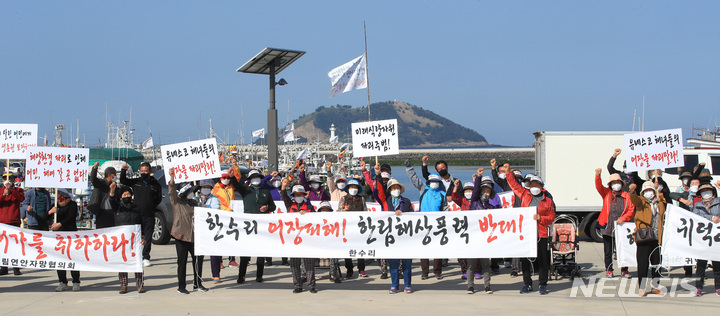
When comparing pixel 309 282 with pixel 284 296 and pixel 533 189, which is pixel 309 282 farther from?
pixel 533 189

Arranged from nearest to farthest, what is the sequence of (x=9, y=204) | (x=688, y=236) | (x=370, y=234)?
(x=688, y=236) < (x=370, y=234) < (x=9, y=204)

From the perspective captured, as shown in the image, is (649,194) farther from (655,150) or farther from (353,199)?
(353,199)

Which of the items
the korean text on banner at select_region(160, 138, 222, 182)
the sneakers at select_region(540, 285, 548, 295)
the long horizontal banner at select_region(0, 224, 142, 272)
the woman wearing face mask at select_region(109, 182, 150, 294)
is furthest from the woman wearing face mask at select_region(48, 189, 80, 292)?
the sneakers at select_region(540, 285, 548, 295)

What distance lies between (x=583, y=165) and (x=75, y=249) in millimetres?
10708

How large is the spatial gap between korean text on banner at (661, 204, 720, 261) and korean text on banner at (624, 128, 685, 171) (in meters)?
2.90

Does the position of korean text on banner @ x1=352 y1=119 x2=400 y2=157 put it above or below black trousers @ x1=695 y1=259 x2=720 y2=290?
above

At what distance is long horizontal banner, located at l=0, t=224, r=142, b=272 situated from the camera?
902cm

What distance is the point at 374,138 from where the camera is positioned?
12.5 meters

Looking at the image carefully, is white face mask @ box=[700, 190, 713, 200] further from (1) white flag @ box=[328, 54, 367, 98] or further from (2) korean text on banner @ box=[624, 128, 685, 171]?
(1) white flag @ box=[328, 54, 367, 98]

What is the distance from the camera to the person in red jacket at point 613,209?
9.74 metres

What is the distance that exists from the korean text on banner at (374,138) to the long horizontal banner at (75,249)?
4.69 meters

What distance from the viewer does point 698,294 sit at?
8.82 metres

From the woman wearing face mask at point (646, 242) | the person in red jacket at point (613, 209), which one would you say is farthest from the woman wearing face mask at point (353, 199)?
the woman wearing face mask at point (646, 242)

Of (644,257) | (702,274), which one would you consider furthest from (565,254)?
(702,274)
